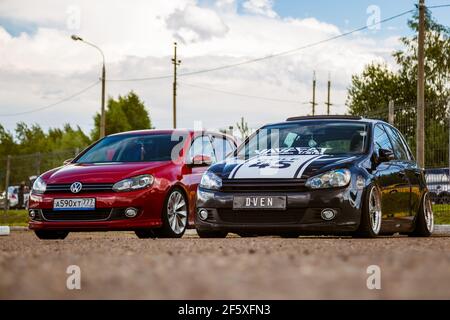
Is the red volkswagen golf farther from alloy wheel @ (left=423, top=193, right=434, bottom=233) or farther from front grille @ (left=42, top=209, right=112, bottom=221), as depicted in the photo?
alloy wheel @ (left=423, top=193, right=434, bottom=233)

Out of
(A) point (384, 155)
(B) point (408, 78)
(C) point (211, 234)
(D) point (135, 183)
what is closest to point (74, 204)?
(D) point (135, 183)

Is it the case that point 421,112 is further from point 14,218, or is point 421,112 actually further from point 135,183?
point 14,218

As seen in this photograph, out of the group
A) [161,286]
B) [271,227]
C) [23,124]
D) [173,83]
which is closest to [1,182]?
[173,83]

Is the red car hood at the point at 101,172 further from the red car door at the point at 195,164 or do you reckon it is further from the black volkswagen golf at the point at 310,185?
the black volkswagen golf at the point at 310,185

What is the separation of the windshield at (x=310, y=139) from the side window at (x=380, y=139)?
0.57 ft

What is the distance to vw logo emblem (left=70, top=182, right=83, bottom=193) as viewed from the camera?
11.1m

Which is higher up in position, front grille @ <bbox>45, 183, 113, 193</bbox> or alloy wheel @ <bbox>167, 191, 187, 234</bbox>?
front grille @ <bbox>45, 183, 113, 193</bbox>

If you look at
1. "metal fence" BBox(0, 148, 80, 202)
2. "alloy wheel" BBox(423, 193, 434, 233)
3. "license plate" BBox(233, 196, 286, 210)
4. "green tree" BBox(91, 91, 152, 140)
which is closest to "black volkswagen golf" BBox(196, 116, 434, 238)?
"license plate" BBox(233, 196, 286, 210)

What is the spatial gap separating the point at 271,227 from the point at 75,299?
5.76 meters

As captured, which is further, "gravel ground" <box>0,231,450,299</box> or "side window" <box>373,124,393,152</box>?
"side window" <box>373,124,393,152</box>

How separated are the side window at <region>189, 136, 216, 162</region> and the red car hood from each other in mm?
745

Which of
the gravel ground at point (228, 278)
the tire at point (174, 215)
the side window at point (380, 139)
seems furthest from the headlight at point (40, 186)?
the gravel ground at point (228, 278)

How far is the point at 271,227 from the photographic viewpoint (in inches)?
372
